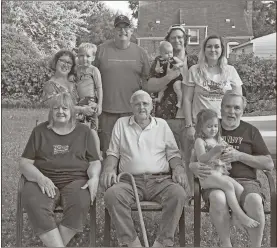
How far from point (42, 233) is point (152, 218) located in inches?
28.2

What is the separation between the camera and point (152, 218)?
9.30 ft

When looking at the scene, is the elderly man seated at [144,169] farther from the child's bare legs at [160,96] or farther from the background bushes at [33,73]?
the background bushes at [33,73]

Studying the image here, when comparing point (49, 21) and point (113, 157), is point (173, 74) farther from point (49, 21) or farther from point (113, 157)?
point (49, 21)

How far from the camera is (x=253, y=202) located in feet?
7.82

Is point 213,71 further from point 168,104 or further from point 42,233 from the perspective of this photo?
point 42,233

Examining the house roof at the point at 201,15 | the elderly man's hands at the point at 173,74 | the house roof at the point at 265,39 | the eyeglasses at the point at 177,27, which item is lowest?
the elderly man's hands at the point at 173,74

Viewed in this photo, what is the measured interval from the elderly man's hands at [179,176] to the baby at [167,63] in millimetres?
437

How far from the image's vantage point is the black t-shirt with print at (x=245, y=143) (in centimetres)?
256

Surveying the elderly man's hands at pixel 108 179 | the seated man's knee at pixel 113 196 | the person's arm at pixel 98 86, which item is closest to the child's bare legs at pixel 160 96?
the person's arm at pixel 98 86

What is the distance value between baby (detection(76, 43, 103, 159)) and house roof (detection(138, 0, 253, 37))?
0.36 m

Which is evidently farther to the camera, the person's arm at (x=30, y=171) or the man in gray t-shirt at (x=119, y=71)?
the man in gray t-shirt at (x=119, y=71)

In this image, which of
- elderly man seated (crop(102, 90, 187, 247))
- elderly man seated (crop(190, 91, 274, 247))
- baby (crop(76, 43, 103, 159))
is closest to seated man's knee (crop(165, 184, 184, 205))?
elderly man seated (crop(102, 90, 187, 247))

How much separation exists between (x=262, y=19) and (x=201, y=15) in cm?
39

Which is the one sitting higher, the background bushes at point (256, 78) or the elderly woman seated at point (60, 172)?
the background bushes at point (256, 78)
